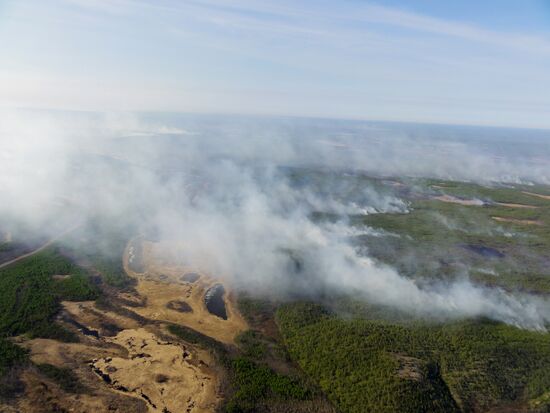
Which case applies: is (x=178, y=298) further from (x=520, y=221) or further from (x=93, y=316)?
(x=520, y=221)

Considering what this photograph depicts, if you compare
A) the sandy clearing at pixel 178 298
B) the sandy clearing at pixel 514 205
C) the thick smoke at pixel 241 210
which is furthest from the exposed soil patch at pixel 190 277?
the sandy clearing at pixel 514 205

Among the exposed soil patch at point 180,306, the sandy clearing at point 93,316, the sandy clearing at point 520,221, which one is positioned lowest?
the sandy clearing at point 93,316

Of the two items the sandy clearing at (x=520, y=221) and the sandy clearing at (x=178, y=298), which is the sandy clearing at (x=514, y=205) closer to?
the sandy clearing at (x=520, y=221)

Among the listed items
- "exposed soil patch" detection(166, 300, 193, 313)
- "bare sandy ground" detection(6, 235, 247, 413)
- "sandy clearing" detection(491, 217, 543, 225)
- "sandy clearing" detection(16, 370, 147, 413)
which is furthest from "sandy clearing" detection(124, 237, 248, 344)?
"sandy clearing" detection(491, 217, 543, 225)

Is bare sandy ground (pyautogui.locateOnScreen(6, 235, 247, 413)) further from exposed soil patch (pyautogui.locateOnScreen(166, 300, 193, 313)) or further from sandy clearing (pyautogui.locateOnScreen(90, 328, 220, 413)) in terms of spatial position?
exposed soil patch (pyautogui.locateOnScreen(166, 300, 193, 313))

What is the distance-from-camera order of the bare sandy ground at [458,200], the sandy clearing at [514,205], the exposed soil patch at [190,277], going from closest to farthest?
the exposed soil patch at [190,277] → the sandy clearing at [514,205] → the bare sandy ground at [458,200]

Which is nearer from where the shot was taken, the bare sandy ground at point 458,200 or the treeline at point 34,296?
the treeline at point 34,296
